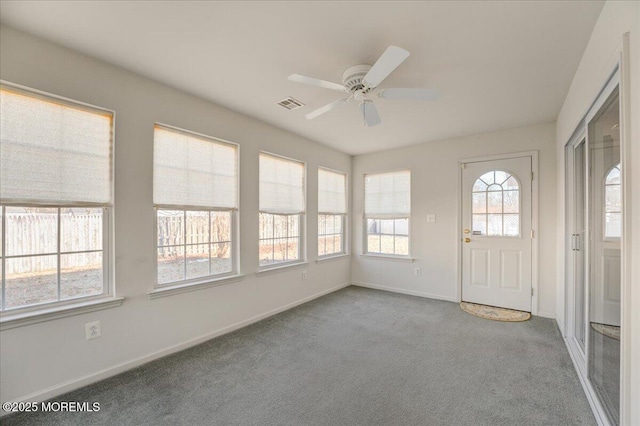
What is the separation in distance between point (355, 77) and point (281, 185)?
2.09m

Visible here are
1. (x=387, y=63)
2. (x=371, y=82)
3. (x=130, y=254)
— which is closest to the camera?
(x=387, y=63)

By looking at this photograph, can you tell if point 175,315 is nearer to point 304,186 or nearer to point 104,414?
point 104,414

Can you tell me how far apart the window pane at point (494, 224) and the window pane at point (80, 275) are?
4.62 m

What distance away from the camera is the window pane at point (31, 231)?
6.47 ft

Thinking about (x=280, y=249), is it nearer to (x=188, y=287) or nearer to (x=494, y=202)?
(x=188, y=287)

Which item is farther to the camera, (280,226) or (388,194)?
(388,194)

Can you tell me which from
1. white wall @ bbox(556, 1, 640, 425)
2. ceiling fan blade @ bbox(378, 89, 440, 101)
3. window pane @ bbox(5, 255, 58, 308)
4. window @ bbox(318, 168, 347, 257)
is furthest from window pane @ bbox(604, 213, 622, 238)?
window pane @ bbox(5, 255, 58, 308)

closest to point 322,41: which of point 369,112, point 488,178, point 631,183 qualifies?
point 369,112

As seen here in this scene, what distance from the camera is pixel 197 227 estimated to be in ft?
10.0

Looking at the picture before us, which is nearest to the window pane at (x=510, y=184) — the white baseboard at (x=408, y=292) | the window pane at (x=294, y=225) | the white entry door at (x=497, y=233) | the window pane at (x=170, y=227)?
the white entry door at (x=497, y=233)

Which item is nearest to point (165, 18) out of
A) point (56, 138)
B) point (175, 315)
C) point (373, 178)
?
point (56, 138)

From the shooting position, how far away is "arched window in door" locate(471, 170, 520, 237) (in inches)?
158

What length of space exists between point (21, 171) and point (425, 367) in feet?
11.2

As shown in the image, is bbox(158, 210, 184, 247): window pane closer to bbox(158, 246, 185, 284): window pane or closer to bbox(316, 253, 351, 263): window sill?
bbox(158, 246, 185, 284): window pane
